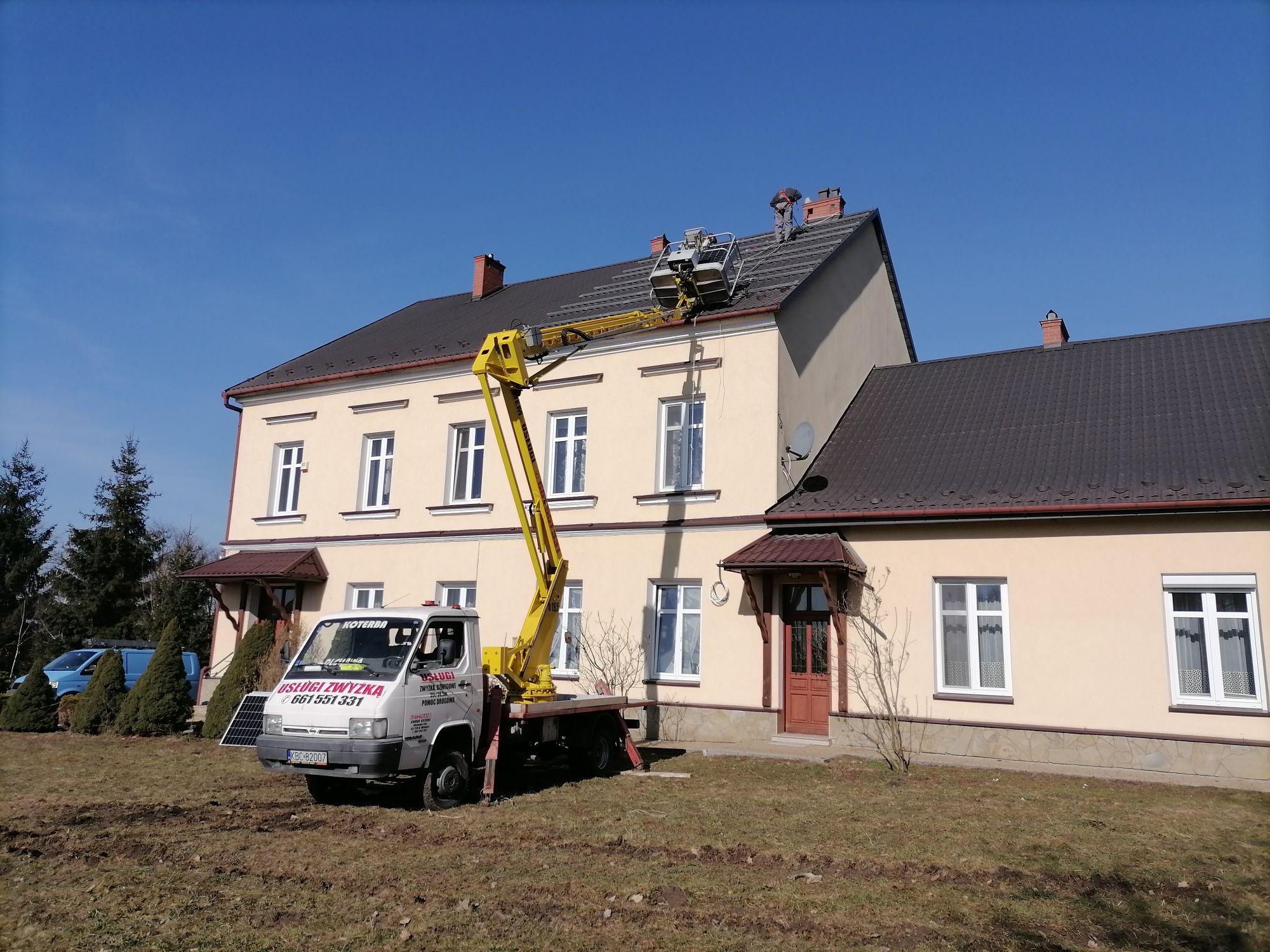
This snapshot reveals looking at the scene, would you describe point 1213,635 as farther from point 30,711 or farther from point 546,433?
point 30,711

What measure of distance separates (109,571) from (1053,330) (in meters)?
32.1

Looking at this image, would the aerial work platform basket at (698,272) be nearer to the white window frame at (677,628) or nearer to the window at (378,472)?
the white window frame at (677,628)

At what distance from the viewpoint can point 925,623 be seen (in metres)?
14.3

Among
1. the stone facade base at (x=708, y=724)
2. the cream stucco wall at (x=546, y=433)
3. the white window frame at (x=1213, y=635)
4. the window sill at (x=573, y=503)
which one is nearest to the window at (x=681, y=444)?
the cream stucco wall at (x=546, y=433)

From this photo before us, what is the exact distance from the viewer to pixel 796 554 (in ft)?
47.5

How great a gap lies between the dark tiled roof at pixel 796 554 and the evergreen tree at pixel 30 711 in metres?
12.8

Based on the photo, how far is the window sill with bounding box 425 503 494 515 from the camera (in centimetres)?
1884

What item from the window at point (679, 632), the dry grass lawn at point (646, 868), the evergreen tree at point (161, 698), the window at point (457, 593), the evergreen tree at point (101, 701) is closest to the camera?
the dry grass lawn at point (646, 868)

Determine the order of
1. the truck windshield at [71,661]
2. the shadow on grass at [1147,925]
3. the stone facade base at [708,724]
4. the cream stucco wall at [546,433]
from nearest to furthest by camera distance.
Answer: the shadow on grass at [1147,925]
the stone facade base at [708,724]
the cream stucco wall at [546,433]
the truck windshield at [71,661]

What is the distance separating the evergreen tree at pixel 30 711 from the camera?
16.8 meters

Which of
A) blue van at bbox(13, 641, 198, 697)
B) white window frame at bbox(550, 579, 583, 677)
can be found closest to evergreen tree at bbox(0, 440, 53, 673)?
blue van at bbox(13, 641, 198, 697)

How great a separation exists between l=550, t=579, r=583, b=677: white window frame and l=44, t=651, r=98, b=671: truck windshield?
12404 mm

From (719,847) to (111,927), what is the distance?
183 inches

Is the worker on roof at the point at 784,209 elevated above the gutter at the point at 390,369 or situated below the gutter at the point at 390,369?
above
